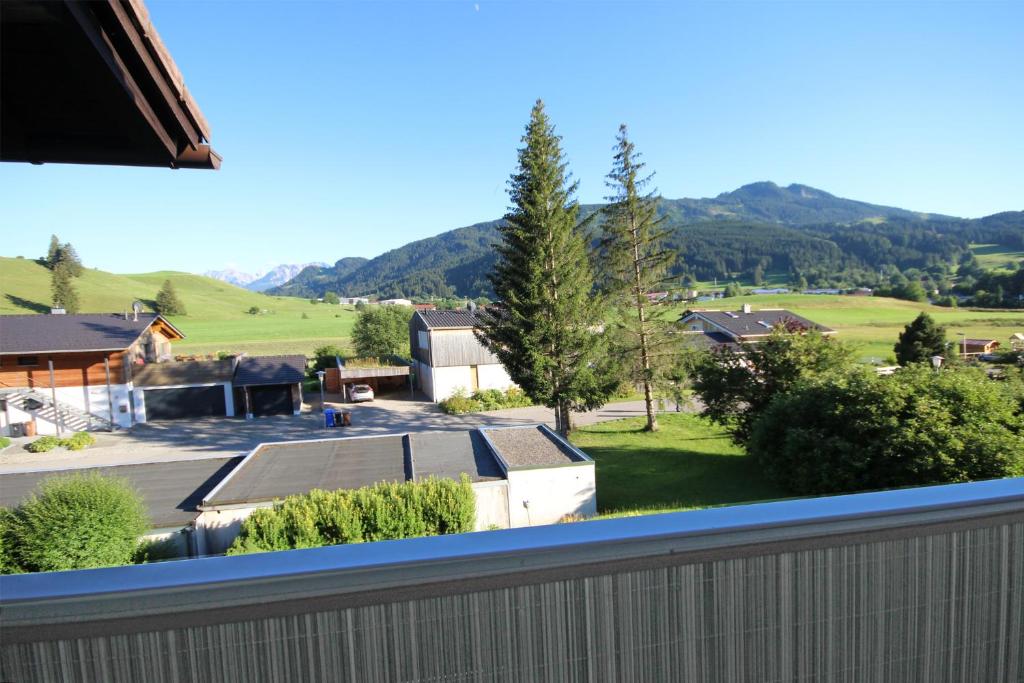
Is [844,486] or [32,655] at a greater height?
[32,655]

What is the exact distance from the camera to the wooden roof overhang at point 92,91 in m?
1.77

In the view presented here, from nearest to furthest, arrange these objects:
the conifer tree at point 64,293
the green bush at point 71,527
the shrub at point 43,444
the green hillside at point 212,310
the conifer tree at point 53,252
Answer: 1. the green bush at point 71,527
2. the shrub at point 43,444
3. the conifer tree at point 64,293
4. the green hillside at point 212,310
5. the conifer tree at point 53,252

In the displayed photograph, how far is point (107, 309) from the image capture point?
191 feet

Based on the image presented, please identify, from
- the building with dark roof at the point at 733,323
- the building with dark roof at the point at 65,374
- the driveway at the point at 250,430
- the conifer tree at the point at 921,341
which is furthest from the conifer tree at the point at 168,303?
the conifer tree at the point at 921,341

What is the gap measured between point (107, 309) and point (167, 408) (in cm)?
4599

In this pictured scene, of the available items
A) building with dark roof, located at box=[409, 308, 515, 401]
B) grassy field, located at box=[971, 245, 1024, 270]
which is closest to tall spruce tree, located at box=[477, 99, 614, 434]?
building with dark roof, located at box=[409, 308, 515, 401]

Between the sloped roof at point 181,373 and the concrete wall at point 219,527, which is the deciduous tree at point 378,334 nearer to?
the sloped roof at point 181,373

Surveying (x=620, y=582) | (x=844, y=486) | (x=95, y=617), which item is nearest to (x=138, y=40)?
(x=95, y=617)

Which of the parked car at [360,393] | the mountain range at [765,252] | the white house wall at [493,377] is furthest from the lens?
the mountain range at [765,252]

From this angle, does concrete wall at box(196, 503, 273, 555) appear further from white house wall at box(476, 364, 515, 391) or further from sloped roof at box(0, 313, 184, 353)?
white house wall at box(476, 364, 515, 391)

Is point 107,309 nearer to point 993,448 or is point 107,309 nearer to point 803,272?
point 993,448

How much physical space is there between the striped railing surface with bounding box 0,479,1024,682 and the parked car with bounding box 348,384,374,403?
26.5m

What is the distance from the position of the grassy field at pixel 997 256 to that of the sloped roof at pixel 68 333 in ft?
239

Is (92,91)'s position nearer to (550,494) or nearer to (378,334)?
(550,494)
